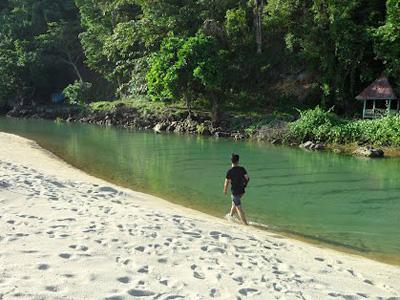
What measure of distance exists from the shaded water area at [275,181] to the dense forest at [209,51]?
26.2 ft

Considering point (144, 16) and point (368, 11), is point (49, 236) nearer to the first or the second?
point (368, 11)

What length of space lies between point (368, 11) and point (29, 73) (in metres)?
38.3

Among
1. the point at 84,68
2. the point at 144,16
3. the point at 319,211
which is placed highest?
the point at 144,16

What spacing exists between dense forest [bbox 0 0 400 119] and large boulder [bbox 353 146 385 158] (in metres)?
9.72

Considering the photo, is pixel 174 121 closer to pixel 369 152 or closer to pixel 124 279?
pixel 369 152

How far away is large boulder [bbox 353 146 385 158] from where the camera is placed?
25.8m

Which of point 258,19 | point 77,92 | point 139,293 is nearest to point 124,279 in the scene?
point 139,293

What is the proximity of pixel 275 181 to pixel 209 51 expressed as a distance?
1979 centimetres

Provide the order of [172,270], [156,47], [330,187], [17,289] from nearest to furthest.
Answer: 1. [17,289]
2. [172,270]
3. [330,187]
4. [156,47]

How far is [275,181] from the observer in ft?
61.2

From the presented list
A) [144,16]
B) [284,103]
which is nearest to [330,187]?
[284,103]

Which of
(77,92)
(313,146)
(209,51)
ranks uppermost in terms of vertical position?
(209,51)

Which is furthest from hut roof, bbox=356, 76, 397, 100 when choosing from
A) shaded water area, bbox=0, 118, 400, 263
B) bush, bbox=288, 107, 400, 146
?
shaded water area, bbox=0, 118, 400, 263

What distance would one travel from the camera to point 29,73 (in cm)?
5503
